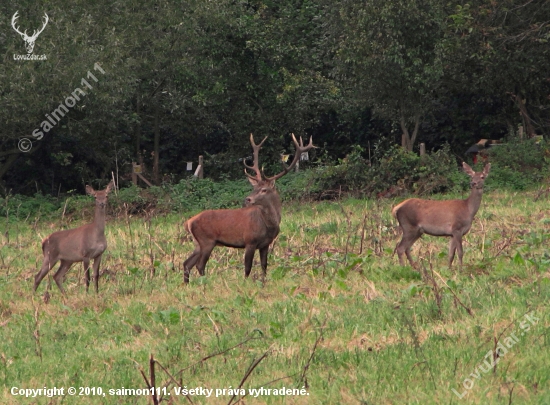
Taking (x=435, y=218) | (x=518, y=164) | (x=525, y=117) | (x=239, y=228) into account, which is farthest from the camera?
(x=525, y=117)

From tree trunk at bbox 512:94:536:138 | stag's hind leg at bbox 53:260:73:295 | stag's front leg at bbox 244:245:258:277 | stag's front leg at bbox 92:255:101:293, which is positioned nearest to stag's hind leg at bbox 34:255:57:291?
stag's hind leg at bbox 53:260:73:295

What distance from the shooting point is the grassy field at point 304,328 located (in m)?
6.16

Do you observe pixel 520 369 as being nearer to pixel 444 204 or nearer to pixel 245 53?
pixel 444 204

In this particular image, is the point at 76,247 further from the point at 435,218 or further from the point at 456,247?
the point at 456,247

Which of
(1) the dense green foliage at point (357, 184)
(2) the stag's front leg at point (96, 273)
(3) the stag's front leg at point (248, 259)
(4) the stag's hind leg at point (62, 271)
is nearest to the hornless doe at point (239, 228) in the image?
(3) the stag's front leg at point (248, 259)

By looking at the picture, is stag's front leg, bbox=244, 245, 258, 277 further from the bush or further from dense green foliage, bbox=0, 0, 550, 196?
the bush

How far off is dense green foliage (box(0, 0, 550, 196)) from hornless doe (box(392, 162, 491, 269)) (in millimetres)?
9270

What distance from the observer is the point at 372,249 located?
1166cm

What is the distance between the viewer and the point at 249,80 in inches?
1049

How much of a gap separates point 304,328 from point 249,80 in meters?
19.6

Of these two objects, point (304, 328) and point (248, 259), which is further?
point (248, 259)

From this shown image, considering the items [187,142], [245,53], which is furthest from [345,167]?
[187,142]

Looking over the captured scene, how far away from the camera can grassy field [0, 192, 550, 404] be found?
6.16 metres

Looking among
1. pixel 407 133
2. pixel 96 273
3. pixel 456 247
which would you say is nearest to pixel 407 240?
pixel 456 247
